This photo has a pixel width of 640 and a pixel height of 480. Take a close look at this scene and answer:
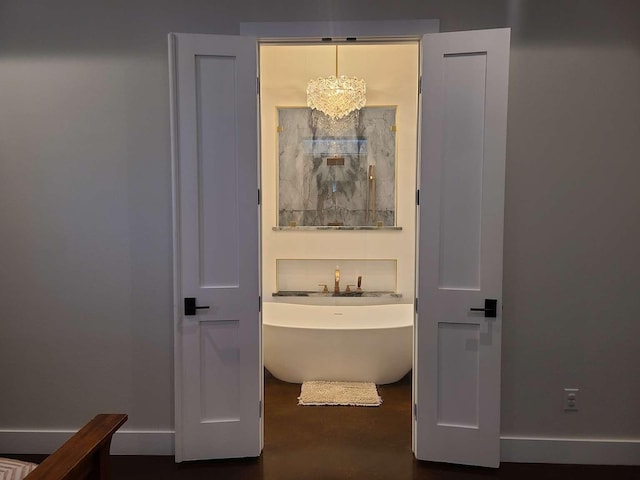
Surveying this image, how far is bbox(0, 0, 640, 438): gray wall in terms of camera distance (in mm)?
2303

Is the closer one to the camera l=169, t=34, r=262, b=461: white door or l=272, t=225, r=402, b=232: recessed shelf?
l=169, t=34, r=262, b=461: white door

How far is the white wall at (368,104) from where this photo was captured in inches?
159

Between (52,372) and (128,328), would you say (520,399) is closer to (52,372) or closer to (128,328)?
(128,328)

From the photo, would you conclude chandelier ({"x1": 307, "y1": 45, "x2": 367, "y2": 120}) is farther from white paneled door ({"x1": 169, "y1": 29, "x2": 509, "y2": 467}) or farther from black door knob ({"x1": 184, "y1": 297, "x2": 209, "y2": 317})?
black door knob ({"x1": 184, "y1": 297, "x2": 209, "y2": 317})

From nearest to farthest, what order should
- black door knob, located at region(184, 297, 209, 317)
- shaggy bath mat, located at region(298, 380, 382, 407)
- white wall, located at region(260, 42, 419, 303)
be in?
black door knob, located at region(184, 297, 209, 317) < shaggy bath mat, located at region(298, 380, 382, 407) < white wall, located at region(260, 42, 419, 303)

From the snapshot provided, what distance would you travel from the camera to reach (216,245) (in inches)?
90.7

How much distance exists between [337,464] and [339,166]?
266cm

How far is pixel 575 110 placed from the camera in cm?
230

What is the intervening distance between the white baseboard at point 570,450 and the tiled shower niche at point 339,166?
2.25m

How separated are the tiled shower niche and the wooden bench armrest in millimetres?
2960

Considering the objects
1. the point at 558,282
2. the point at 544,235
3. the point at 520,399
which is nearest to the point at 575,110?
the point at 544,235

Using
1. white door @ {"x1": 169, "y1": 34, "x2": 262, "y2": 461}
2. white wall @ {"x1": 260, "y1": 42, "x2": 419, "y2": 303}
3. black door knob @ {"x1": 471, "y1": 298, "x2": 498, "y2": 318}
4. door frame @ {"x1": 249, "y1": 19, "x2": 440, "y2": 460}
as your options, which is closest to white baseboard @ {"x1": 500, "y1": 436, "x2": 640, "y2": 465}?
black door knob @ {"x1": 471, "y1": 298, "x2": 498, "y2": 318}

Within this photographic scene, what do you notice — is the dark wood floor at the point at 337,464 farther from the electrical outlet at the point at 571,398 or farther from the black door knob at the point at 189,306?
the black door knob at the point at 189,306

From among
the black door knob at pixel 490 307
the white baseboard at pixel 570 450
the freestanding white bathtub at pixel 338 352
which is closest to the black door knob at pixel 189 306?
the freestanding white bathtub at pixel 338 352
